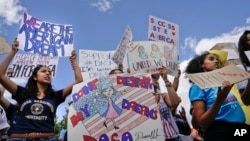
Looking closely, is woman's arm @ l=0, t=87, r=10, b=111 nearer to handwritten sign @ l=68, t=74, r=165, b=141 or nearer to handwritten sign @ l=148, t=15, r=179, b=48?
handwritten sign @ l=68, t=74, r=165, b=141

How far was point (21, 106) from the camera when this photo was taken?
421 cm

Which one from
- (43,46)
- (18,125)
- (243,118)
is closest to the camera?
(243,118)

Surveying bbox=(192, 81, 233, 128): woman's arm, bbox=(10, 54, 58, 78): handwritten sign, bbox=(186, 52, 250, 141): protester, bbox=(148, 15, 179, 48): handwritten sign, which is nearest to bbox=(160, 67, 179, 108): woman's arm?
bbox=(148, 15, 179, 48): handwritten sign

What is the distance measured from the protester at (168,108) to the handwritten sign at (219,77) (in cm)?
203

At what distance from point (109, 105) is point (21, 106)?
36.5 inches

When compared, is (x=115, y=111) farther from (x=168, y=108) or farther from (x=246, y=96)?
(x=246, y=96)

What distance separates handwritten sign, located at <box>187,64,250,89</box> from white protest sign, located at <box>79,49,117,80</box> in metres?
4.40

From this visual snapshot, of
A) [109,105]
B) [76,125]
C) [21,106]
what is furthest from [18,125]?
[109,105]

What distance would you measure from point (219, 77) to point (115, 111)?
73.5 inches

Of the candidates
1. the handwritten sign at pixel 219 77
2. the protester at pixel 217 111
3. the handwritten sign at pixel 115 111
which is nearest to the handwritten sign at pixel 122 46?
the handwritten sign at pixel 115 111

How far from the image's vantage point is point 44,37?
576 centimetres

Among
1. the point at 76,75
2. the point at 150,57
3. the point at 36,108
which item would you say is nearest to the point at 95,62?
the point at 150,57

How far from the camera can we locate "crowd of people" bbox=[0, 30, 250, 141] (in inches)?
117

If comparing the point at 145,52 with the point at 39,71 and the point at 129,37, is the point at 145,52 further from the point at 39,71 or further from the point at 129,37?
the point at 39,71
